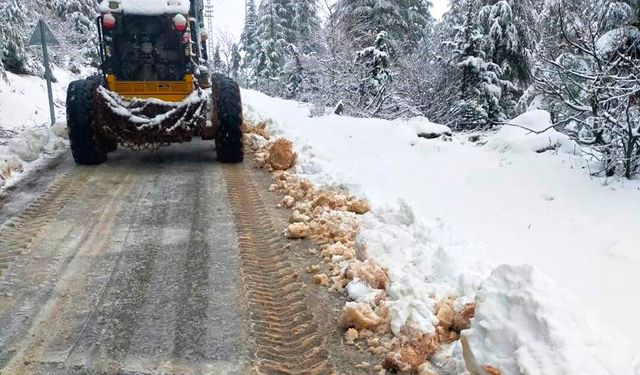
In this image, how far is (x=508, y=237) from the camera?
201 inches

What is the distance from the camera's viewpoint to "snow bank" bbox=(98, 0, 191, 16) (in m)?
8.23

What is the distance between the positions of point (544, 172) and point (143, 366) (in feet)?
20.1

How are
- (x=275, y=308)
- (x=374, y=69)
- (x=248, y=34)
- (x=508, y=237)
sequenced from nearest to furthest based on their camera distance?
1. (x=275, y=308)
2. (x=508, y=237)
3. (x=374, y=69)
4. (x=248, y=34)

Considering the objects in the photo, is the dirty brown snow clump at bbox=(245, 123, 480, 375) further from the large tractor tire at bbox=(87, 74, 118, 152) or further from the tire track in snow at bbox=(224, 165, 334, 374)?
the large tractor tire at bbox=(87, 74, 118, 152)


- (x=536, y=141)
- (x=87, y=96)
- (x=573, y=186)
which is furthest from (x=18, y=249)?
(x=536, y=141)

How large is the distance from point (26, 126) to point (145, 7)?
5.54 meters

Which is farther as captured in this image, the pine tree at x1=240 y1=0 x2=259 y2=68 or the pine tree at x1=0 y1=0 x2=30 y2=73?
the pine tree at x1=240 y1=0 x2=259 y2=68

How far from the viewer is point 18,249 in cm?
456

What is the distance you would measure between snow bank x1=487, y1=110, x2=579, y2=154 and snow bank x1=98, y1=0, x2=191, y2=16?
5473 millimetres

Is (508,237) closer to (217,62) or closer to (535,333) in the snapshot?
(535,333)

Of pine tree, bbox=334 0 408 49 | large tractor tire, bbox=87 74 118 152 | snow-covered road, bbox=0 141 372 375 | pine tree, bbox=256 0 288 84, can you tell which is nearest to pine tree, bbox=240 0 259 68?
pine tree, bbox=256 0 288 84

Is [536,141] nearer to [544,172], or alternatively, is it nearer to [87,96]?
[544,172]

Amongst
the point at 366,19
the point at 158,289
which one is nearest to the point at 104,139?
the point at 158,289

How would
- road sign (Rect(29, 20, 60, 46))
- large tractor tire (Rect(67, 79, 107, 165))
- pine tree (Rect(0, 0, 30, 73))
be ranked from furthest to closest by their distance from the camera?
pine tree (Rect(0, 0, 30, 73)), road sign (Rect(29, 20, 60, 46)), large tractor tire (Rect(67, 79, 107, 165))
